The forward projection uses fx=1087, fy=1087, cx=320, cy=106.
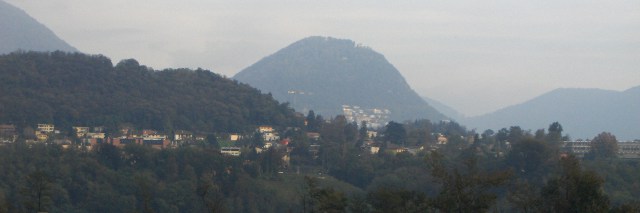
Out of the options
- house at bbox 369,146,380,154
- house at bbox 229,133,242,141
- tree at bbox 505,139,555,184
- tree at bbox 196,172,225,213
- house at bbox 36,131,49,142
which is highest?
house at bbox 229,133,242,141

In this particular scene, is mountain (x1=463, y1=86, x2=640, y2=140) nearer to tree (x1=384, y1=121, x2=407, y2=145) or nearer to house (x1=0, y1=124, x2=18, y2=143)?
tree (x1=384, y1=121, x2=407, y2=145)

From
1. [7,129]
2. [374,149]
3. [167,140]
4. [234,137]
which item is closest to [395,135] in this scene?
[374,149]

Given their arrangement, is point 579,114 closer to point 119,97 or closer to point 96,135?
point 119,97

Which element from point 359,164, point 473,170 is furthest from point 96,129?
point 473,170

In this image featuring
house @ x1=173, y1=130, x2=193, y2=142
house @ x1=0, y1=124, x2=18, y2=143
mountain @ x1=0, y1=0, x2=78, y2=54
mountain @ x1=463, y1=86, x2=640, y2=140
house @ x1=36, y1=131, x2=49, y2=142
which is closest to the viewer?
house @ x1=0, y1=124, x2=18, y2=143

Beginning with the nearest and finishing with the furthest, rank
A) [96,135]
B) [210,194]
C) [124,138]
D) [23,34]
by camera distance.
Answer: [210,194] < [124,138] < [96,135] < [23,34]

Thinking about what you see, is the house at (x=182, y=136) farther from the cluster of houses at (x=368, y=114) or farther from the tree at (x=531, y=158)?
the cluster of houses at (x=368, y=114)

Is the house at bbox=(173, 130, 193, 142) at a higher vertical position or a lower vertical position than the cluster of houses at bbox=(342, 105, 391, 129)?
lower

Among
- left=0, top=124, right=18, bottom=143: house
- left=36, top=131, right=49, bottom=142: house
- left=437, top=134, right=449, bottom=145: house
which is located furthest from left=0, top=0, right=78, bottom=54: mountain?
left=36, top=131, right=49, bottom=142: house
